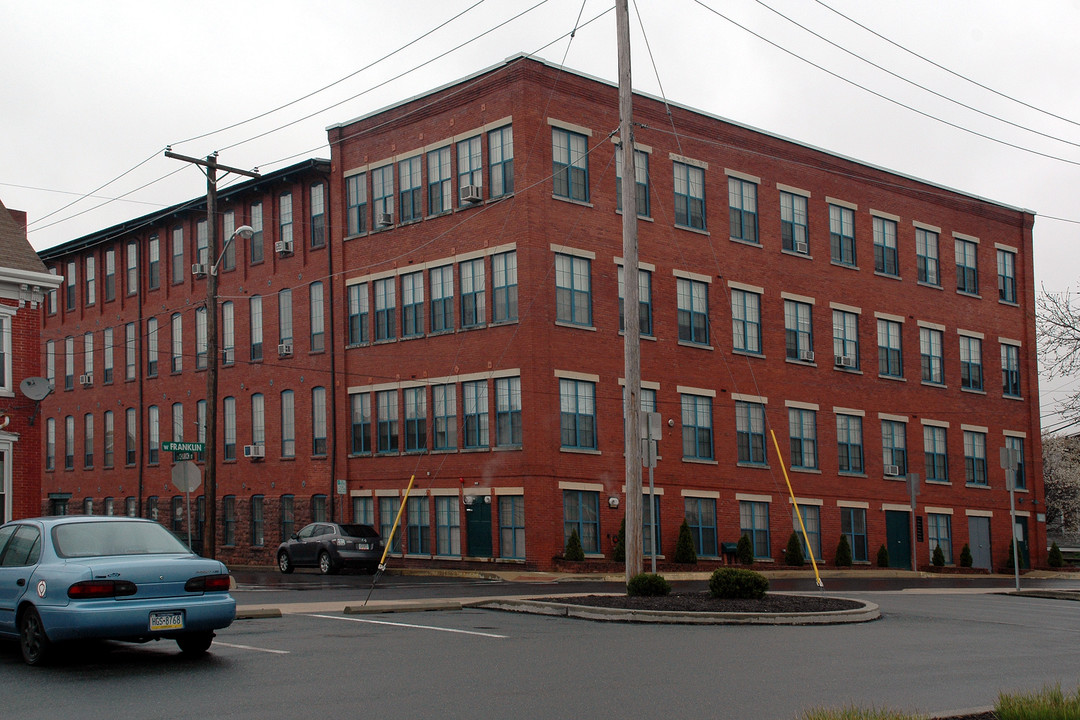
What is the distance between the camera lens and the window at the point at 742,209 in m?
40.8

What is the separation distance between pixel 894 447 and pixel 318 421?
69.9 ft

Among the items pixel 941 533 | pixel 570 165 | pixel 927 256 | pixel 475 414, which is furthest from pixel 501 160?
pixel 941 533

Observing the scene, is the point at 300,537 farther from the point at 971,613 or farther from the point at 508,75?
the point at 971,613

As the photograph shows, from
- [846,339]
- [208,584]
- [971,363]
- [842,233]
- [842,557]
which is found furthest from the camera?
[971,363]

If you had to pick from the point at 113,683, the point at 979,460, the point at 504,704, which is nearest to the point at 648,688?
the point at 504,704

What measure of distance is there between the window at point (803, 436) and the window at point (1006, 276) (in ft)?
44.2

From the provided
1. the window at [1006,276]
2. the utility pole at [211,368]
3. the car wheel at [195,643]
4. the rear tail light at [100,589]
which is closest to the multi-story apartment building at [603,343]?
the window at [1006,276]

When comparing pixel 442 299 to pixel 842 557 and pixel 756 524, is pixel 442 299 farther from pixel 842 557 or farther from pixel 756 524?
pixel 842 557

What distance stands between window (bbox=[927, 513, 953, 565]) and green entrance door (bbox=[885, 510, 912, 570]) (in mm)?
1000

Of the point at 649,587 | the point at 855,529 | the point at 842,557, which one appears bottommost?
the point at 842,557

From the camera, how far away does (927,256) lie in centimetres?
4756

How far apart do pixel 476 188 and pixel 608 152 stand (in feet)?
14.0

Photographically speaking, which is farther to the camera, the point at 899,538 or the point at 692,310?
the point at 899,538

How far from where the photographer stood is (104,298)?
173 feet
